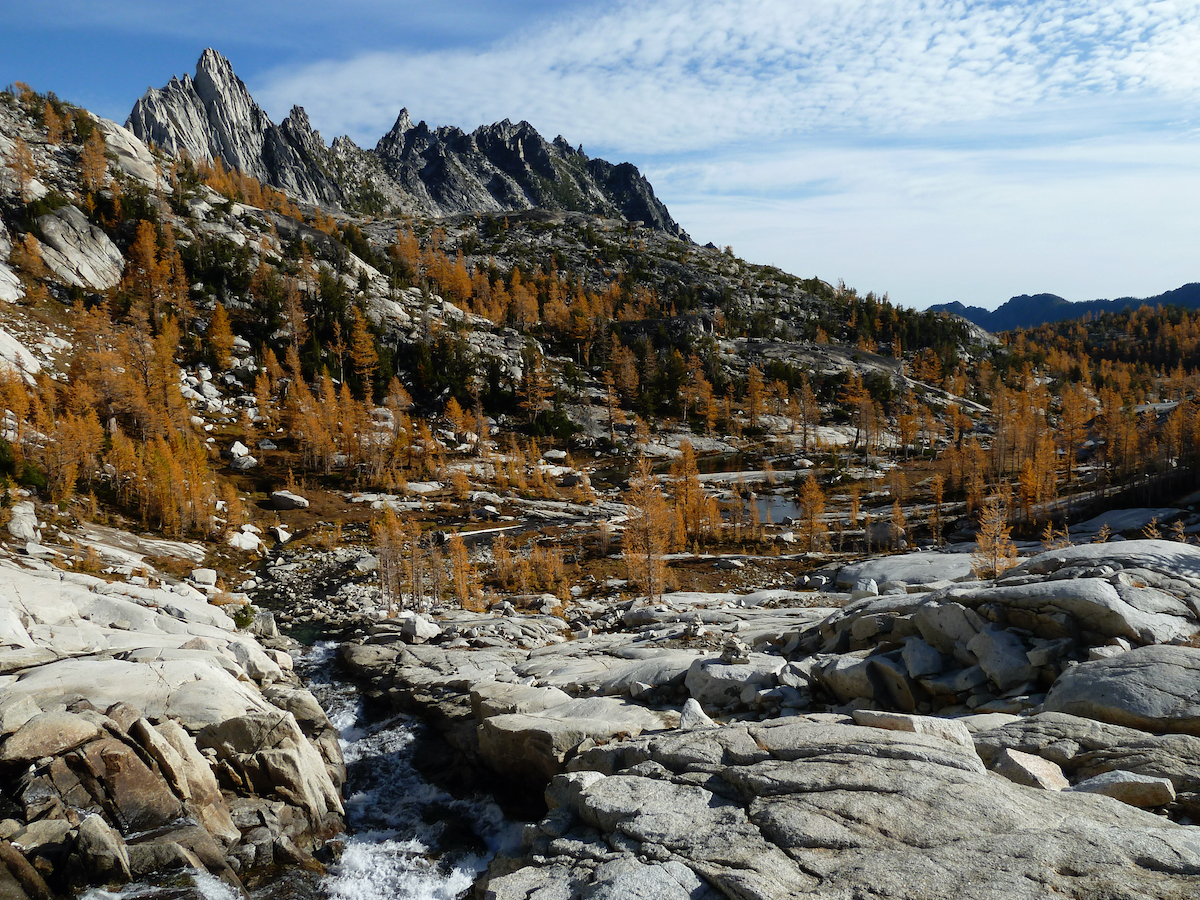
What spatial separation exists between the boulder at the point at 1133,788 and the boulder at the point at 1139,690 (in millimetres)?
3328

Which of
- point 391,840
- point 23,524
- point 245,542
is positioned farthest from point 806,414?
point 391,840

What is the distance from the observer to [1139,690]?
1416 cm

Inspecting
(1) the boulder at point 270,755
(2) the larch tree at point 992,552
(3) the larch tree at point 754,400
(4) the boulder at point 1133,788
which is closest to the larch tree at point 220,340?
(3) the larch tree at point 754,400

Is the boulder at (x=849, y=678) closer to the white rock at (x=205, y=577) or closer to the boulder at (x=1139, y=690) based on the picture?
the boulder at (x=1139, y=690)

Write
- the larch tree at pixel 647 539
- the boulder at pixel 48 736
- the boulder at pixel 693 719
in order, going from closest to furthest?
the boulder at pixel 48 736, the boulder at pixel 693 719, the larch tree at pixel 647 539

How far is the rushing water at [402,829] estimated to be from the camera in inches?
688

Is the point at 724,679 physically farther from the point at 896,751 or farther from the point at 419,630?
the point at 419,630

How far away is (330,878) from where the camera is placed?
17.3 meters

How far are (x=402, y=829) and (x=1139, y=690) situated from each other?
72.0 ft

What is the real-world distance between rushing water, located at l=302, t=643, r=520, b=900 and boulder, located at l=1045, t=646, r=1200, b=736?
47.6ft

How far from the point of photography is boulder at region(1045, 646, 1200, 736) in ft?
44.0

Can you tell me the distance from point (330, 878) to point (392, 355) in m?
128

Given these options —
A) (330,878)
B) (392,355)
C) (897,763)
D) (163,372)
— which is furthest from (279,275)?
(897,763)

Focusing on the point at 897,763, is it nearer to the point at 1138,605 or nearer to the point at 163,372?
the point at 1138,605
